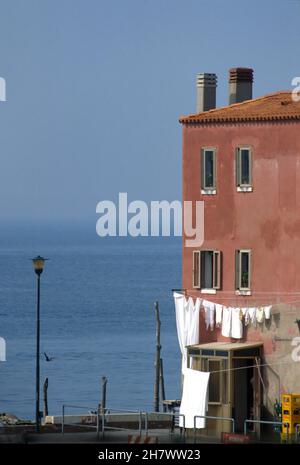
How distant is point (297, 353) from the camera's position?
55969 mm

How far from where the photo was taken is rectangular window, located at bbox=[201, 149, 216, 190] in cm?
5947

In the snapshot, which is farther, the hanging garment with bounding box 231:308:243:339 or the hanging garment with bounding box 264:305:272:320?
the hanging garment with bounding box 231:308:243:339

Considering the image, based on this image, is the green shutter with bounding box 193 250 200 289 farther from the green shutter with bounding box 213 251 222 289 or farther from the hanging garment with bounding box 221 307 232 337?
the hanging garment with bounding box 221 307 232 337

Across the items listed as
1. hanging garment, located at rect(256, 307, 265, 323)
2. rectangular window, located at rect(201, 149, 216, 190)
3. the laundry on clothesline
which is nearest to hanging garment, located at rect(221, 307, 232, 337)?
the laundry on clothesline

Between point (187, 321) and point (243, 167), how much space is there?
5.41 metres

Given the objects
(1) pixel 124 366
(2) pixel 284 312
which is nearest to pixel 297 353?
(2) pixel 284 312

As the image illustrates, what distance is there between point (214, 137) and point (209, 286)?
495 centimetres

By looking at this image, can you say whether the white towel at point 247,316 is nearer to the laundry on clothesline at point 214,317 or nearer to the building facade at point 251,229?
the laundry on clothesline at point 214,317

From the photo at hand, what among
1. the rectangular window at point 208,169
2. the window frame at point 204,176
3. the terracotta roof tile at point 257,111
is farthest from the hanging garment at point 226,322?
the terracotta roof tile at point 257,111

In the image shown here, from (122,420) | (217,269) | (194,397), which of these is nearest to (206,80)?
(217,269)

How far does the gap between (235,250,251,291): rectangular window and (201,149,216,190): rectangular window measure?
260 centimetres

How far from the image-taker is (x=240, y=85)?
64.4 meters
